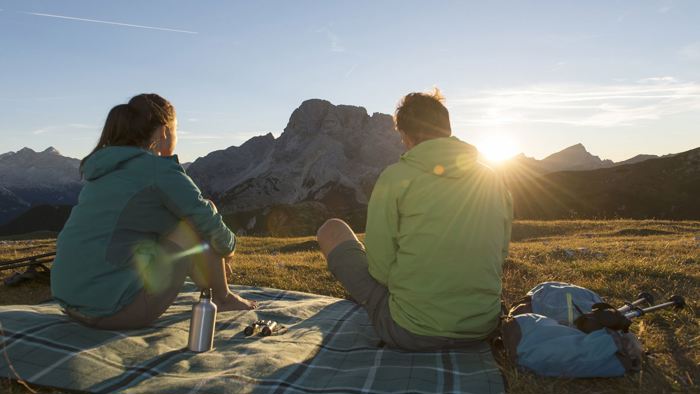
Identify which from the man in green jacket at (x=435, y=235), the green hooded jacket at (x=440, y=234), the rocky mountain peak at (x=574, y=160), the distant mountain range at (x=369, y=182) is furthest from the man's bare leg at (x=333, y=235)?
the rocky mountain peak at (x=574, y=160)

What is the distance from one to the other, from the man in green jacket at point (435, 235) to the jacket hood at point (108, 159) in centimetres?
273

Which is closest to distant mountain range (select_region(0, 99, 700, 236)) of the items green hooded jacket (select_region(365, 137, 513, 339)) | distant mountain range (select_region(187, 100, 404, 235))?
distant mountain range (select_region(187, 100, 404, 235))

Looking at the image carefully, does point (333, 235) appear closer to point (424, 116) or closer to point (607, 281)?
point (424, 116)

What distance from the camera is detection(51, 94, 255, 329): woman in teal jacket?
523cm

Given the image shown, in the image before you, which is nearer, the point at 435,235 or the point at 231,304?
the point at 435,235

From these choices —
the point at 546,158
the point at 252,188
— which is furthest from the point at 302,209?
the point at 546,158

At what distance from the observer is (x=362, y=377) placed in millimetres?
4820

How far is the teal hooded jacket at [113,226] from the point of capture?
520cm

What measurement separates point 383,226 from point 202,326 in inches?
93.5

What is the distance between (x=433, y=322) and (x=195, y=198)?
3.07m

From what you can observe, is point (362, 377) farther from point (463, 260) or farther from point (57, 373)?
point (57, 373)

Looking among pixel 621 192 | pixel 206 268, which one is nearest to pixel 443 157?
pixel 206 268

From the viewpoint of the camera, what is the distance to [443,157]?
4957 mm

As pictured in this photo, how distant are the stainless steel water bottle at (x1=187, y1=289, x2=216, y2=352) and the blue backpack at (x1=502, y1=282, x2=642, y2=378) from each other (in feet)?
10.9
